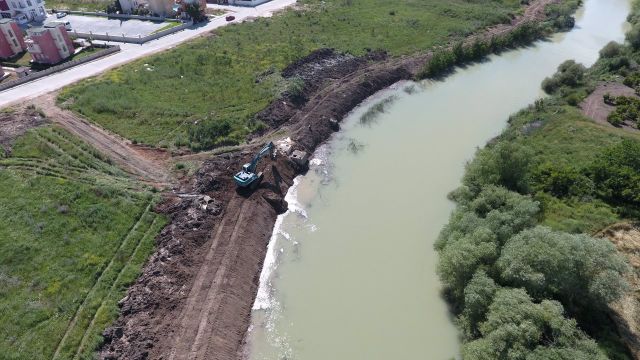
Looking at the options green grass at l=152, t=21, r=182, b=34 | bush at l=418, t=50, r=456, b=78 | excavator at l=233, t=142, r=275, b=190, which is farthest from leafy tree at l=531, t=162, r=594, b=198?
green grass at l=152, t=21, r=182, b=34

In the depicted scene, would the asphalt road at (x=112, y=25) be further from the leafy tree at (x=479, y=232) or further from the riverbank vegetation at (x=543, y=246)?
the leafy tree at (x=479, y=232)

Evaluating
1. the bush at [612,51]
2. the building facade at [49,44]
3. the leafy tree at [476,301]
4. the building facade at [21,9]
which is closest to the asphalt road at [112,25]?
the building facade at [21,9]

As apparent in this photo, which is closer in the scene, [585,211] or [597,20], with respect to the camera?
[585,211]

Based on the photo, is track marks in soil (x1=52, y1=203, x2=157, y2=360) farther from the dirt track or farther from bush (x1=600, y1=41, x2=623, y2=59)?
bush (x1=600, y1=41, x2=623, y2=59)

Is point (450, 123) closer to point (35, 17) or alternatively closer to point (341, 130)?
point (341, 130)

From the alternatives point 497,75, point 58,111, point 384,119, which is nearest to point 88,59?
point 58,111
